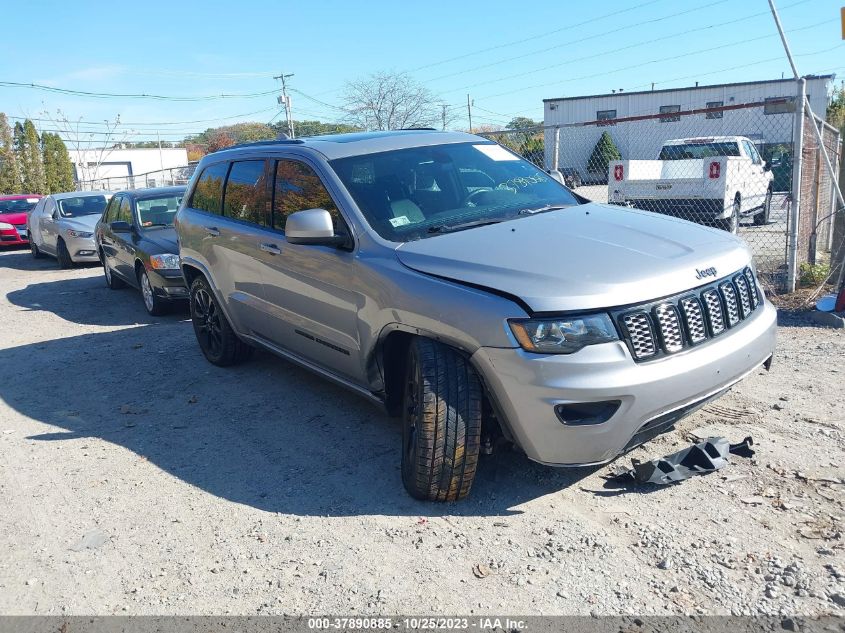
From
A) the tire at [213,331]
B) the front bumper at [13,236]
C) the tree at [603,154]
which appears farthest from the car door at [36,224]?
the tree at [603,154]

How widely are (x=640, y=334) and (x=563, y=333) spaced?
0.37 metres

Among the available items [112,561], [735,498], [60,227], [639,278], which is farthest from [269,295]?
[60,227]

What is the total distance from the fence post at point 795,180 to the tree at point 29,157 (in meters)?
38.4

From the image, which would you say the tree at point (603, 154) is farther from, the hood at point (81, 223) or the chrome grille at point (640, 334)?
the chrome grille at point (640, 334)

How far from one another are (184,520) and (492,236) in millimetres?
2250

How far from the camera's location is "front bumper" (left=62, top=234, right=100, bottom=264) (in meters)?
13.9

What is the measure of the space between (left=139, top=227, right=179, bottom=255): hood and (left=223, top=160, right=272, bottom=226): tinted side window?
3.26 m

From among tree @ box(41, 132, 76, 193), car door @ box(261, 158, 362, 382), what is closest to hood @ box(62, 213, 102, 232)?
car door @ box(261, 158, 362, 382)

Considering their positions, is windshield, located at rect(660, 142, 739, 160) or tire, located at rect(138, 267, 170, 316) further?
windshield, located at rect(660, 142, 739, 160)

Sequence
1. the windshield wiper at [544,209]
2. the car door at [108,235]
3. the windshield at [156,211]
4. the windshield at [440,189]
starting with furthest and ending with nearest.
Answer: the car door at [108,235] → the windshield at [156,211] → the windshield wiper at [544,209] → the windshield at [440,189]

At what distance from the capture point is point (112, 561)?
11.4ft

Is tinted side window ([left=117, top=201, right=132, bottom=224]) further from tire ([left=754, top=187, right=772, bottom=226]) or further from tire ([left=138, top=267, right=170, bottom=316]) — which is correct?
tire ([left=754, top=187, right=772, bottom=226])

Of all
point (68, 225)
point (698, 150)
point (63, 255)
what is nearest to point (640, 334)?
point (68, 225)

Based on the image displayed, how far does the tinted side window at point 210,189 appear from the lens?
6027mm
